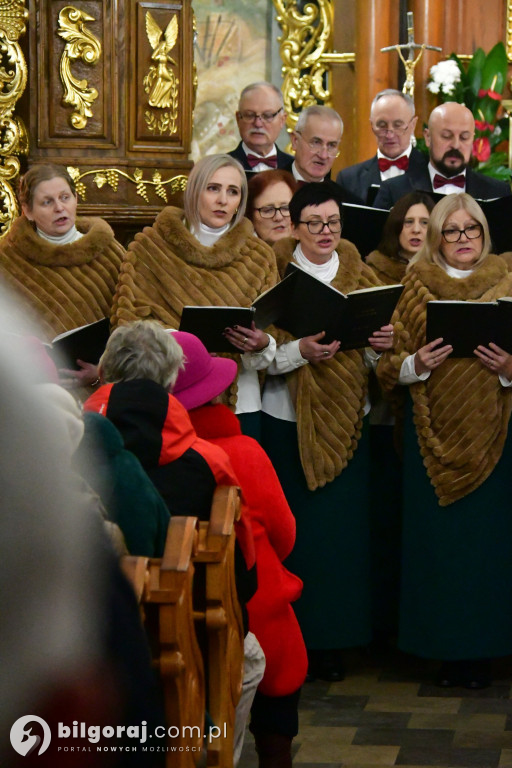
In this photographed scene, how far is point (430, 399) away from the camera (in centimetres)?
453

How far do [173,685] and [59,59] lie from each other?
15.4 feet

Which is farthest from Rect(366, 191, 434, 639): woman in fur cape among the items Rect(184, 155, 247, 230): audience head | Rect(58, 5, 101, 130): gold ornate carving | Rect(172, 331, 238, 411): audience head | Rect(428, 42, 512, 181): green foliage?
Rect(428, 42, 512, 181): green foliage

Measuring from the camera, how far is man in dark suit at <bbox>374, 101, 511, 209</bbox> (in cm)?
561

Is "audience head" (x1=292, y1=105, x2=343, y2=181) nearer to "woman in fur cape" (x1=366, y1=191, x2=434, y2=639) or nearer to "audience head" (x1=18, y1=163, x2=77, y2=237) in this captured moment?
"woman in fur cape" (x1=366, y1=191, x2=434, y2=639)

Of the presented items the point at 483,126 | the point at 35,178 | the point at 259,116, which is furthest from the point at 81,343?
the point at 483,126

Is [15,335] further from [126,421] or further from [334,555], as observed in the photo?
[334,555]

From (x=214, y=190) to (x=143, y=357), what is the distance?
1780mm

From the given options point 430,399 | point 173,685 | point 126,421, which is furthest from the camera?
point 430,399

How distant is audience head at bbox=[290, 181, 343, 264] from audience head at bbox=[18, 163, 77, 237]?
79 cm

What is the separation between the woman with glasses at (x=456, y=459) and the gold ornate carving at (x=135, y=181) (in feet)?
7.65

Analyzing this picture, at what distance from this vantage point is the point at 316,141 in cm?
564

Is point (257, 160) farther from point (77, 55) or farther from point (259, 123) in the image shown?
point (77, 55)

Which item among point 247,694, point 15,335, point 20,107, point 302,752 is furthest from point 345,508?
point 15,335

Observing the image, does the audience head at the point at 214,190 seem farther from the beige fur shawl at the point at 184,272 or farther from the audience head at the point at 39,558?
the audience head at the point at 39,558
